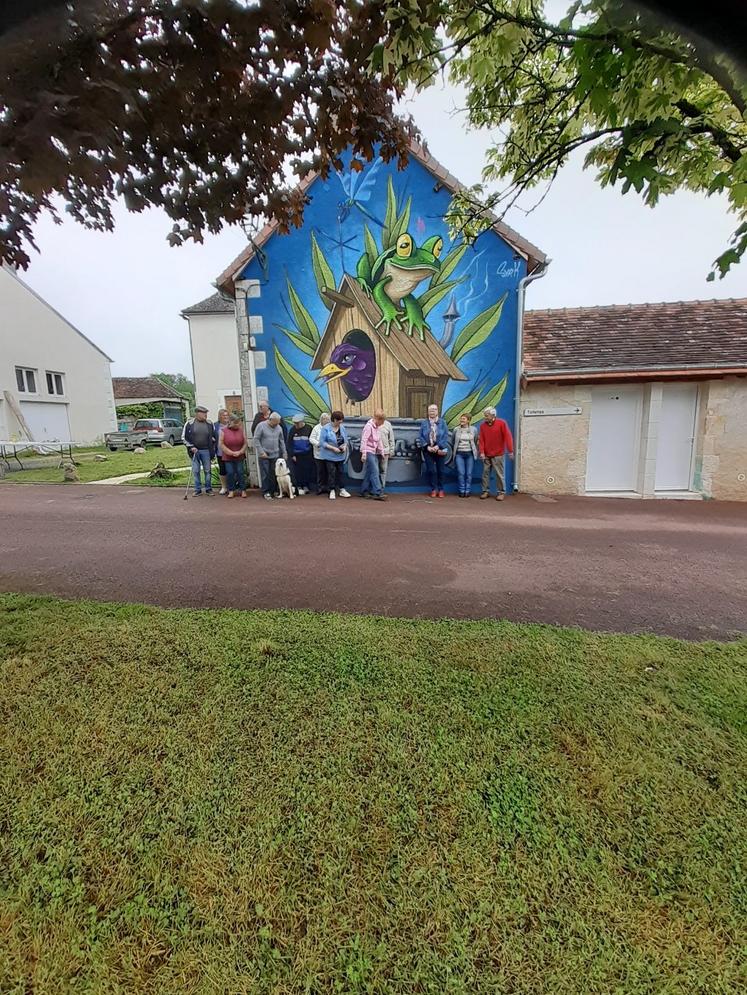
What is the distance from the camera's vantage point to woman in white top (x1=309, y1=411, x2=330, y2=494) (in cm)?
945

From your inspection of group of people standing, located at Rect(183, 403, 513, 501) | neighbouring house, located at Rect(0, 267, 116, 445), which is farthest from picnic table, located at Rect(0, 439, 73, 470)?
group of people standing, located at Rect(183, 403, 513, 501)

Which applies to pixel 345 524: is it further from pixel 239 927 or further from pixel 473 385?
pixel 239 927

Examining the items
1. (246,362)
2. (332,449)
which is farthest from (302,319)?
(332,449)

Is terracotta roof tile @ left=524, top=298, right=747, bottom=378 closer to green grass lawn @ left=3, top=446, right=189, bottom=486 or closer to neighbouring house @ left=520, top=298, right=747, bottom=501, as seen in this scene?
neighbouring house @ left=520, top=298, right=747, bottom=501

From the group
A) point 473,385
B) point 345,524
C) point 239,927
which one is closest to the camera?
point 239,927

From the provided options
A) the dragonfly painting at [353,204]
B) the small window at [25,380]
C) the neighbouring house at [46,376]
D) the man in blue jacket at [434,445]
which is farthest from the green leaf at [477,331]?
the small window at [25,380]

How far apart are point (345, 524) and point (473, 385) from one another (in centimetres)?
492

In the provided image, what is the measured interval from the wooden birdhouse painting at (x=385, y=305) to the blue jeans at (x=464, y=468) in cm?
100

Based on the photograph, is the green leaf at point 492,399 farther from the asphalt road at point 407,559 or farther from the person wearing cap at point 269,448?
the person wearing cap at point 269,448

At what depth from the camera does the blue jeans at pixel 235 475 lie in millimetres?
9907

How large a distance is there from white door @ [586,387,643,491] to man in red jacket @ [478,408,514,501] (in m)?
2.07

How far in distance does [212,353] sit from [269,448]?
19709 millimetres

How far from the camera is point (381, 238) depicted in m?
9.80

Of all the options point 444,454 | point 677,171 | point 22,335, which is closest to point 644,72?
point 677,171
